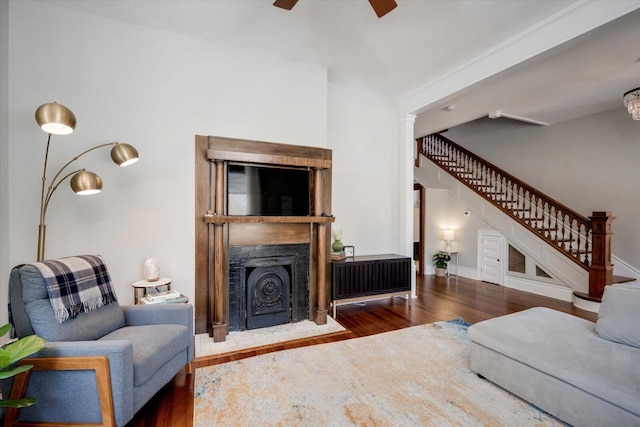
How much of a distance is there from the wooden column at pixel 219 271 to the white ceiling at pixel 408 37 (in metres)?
1.50

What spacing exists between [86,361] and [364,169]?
390cm

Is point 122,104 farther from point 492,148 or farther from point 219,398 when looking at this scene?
point 492,148

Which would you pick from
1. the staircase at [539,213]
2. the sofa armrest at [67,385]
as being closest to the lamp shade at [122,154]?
the sofa armrest at [67,385]

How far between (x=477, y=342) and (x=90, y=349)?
2.68 meters

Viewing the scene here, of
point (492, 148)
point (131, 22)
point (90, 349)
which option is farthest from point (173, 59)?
point (492, 148)

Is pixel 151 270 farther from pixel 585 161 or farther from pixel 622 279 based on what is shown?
pixel 585 161

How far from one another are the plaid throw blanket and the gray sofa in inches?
116

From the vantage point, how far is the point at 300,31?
3.03 m

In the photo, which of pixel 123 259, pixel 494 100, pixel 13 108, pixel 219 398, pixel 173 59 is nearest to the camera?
pixel 219 398

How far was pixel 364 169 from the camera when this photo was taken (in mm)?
4504

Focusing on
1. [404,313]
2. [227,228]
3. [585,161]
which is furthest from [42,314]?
[585,161]

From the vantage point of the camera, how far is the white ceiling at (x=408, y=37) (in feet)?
8.68

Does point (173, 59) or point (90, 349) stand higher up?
point (173, 59)

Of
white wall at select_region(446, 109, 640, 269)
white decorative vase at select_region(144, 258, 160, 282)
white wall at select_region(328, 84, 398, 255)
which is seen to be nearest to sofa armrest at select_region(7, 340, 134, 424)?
white decorative vase at select_region(144, 258, 160, 282)
